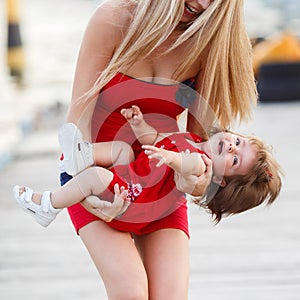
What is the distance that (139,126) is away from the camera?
3.34 meters

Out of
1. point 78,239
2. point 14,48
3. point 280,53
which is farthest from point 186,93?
point 14,48

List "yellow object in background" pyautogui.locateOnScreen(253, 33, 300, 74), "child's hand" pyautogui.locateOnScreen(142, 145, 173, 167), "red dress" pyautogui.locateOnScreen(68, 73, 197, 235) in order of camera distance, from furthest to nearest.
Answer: "yellow object in background" pyautogui.locateOnScreen(253, 33, 300, 74)
"red dress" pyautogui.locateOnScreen(68, 73, 197, 235)
"child's hand" pyautogui.locateOnScreen(142, 145, 173, 167)

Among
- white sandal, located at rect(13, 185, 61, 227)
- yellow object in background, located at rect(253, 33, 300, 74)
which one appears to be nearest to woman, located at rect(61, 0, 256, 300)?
white sandal, located at rect(13, 185, 61, 227)

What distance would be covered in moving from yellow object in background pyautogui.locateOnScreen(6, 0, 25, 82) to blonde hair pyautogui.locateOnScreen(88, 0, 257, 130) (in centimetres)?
1026

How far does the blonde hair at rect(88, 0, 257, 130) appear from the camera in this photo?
3215 millimetres

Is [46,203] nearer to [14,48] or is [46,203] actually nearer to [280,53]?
[280,53]

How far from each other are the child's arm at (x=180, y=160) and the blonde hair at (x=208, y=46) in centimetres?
30

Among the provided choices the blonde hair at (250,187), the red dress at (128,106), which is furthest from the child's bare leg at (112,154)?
the blonde hair at (250,187)

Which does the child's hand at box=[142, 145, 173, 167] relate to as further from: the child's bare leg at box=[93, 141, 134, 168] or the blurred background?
the blurred background

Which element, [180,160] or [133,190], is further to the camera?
[133,190]

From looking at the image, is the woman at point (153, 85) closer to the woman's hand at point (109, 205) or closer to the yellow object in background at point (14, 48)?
the woman's hand at point (109, 205)

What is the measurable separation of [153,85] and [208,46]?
0.22 m

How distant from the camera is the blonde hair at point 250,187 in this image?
133 inches

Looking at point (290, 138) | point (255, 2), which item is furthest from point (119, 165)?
point (255, 2)
